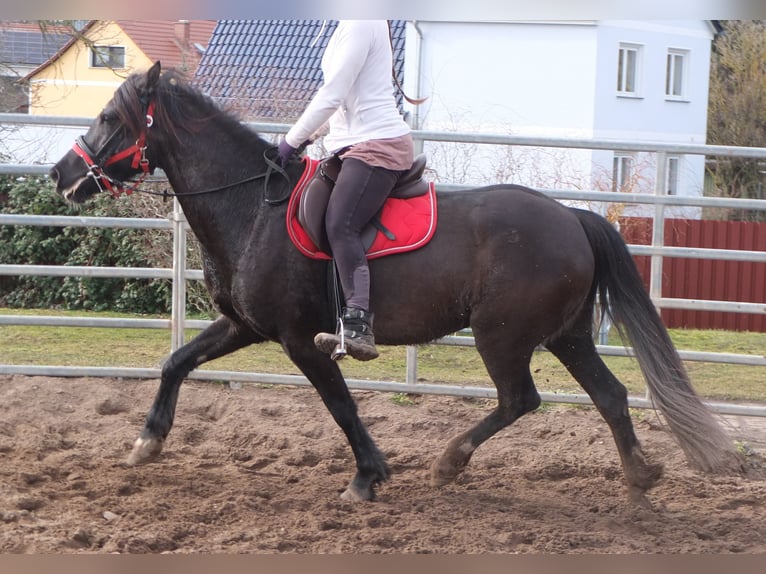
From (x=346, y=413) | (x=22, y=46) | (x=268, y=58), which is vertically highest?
(x=268, y=58)

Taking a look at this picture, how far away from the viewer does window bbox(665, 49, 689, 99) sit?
78.7 feet

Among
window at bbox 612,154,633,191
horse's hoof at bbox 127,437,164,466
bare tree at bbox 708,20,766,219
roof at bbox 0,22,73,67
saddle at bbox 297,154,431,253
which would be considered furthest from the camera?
bare tree at bbox 708,20,766,219

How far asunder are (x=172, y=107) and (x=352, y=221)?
1221mm

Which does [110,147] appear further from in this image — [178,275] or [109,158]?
[178,275]

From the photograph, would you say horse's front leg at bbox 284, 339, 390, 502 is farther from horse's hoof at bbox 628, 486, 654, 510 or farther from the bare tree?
the bare tree

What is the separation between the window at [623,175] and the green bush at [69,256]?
504cm

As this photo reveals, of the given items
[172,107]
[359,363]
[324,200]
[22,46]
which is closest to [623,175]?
[359,363]

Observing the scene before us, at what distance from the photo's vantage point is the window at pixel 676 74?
945 inches

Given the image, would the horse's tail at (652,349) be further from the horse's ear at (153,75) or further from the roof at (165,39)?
the roof at (165,39)

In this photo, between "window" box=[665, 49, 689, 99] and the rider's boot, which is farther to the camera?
"window" box=[665, 49, 689, 99]

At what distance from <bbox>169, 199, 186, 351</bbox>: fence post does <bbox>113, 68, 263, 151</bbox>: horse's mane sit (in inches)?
84.3

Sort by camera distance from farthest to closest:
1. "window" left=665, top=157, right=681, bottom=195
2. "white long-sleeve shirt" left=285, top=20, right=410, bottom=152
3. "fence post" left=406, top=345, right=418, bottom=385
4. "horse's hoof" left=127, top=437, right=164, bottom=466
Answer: "window" left=665, top=157, right=681, bottom=195 < "fence post" left=406, top=345, right=418, bottom=385 < "horse's hoof" left=127, top=437, right=164, bottom=466 < "white long-sleeve shirt" left=285, top=20, right=410, bottom=152

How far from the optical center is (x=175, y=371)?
5.50m

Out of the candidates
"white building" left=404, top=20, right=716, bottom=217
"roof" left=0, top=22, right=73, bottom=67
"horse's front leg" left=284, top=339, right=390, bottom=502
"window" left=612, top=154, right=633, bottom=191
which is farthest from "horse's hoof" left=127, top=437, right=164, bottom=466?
"white building" left=404, top=20, right=716, bottom=217
